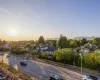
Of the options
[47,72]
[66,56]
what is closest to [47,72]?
[47,72]

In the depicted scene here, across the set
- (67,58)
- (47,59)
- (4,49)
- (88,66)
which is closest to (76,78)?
(88,66)

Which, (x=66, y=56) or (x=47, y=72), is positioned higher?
(x=66, y=56)

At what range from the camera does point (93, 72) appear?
35438 mm

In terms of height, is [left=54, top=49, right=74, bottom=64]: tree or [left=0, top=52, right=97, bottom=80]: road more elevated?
[left=54, top=49, right=74, bottom=64]: tree

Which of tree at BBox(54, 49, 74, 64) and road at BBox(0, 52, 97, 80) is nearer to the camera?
road at BBox(0, 52, 97, 80)

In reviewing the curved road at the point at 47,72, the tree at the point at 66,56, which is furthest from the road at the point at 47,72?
the tree at the point at 66,56

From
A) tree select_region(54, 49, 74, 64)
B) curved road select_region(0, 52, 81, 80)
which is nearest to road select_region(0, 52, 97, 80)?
curved road select_region(0, 52, 81, 80)

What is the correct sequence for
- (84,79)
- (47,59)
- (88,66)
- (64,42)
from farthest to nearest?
(64,42) → (47,59) → (88,66) → (84,79)

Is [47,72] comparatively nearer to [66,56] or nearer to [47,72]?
[47,72]

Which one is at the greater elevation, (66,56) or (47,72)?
(66,56)

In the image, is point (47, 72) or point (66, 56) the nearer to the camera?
point (47, 72)

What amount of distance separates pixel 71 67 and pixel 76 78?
34.0ft

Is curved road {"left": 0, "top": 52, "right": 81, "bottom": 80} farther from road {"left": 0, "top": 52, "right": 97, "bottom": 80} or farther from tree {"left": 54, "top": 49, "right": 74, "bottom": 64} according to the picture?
tree {"left": 54, "top": 49, "right": 74, "bottom": 64}

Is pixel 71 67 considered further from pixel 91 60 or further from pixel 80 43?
pixel 80 43
